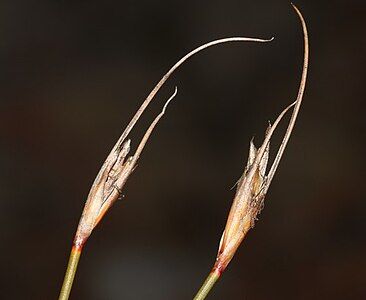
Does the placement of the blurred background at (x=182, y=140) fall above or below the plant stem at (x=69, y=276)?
below

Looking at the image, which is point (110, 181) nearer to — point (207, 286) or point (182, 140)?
point (207, 286)

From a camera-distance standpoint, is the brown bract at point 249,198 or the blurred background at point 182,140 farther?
the blurred background at point 182,140

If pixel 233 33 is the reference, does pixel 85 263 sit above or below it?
below

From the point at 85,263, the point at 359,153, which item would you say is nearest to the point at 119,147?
the point at 85,263

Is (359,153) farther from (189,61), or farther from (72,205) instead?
(72,205)

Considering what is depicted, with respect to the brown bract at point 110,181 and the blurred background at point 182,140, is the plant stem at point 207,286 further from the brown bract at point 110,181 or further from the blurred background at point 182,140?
the blurred background at point 182,140

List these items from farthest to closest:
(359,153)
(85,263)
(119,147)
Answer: (359,153), (85,263), (119,147)

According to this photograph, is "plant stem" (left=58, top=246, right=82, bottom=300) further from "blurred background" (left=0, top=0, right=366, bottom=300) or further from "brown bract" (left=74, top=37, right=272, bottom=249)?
"blurred background" (left=0, top=0, right=366, bottom=300)

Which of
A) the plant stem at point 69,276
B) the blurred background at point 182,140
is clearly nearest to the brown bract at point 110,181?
the plant stem at point 69,276
